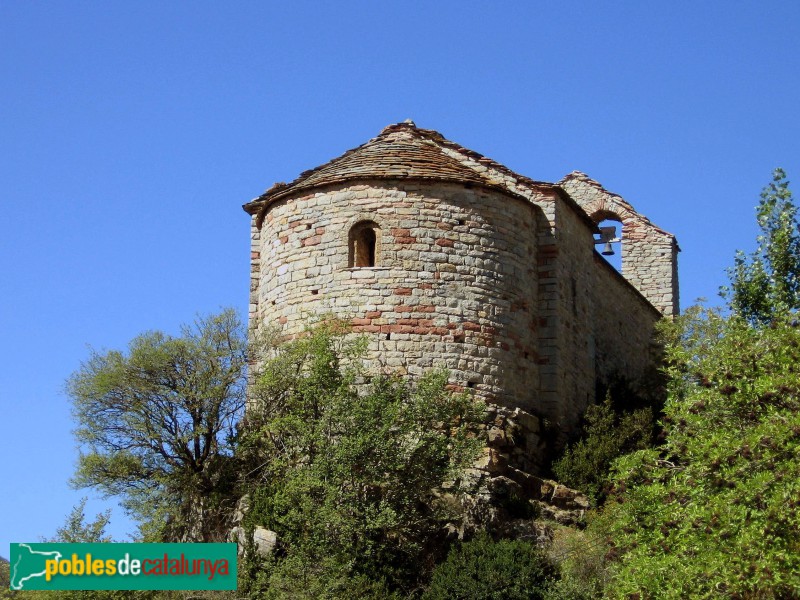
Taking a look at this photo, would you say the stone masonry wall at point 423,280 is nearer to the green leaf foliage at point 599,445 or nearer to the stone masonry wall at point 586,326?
the stone masonry wall at point 586,326

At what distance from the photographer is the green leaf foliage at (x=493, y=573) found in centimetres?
1994

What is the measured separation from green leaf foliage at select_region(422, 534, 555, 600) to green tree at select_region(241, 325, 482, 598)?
0.64m

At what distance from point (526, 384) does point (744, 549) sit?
8.97 m

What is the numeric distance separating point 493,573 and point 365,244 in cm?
673

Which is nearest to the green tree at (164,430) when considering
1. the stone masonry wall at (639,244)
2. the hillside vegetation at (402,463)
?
the hillside vegetation at (402,463)

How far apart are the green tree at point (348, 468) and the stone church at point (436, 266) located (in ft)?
3.76

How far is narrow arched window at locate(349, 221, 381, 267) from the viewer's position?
2389 cm

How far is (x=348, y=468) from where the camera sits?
20734 millimetres

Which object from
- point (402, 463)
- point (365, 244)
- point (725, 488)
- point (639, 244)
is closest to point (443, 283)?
point (365, 244)

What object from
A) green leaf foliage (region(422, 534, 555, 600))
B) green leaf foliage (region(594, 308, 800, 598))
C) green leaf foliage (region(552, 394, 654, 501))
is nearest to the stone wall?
green leaf foliage (region(552, 394, 654, 501))

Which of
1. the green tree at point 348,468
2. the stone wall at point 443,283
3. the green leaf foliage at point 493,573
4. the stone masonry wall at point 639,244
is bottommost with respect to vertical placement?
the green leaf foliage at point 493,573
